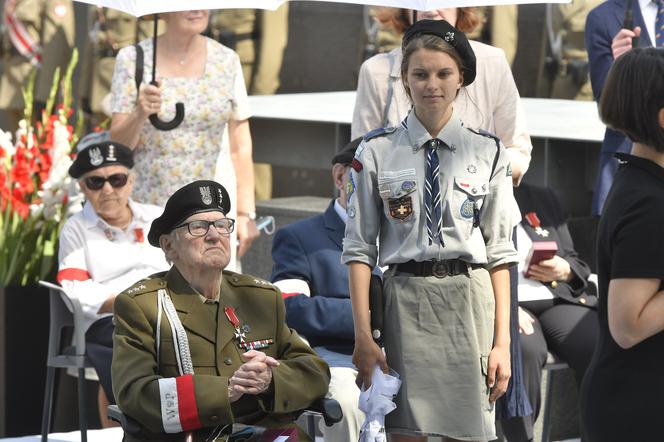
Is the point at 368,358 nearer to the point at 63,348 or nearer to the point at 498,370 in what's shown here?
the point at 498,370

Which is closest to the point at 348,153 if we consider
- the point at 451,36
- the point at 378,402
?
the point at 451,36

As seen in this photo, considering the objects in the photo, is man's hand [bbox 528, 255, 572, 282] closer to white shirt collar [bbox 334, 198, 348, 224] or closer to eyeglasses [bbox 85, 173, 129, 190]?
white shirt collar [bbox 334, 198, 348, 224]

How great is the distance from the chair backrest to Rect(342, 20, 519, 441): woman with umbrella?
1.95 m

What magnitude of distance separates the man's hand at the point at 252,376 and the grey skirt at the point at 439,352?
0.38 m

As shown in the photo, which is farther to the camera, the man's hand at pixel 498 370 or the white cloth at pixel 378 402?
the man's hand at pixel 498 370

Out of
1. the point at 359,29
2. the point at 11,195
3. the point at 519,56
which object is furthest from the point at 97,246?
the point at 359,29

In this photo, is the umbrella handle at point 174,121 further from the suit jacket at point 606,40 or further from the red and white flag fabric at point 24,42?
the red and white flag fabric at point 24,42

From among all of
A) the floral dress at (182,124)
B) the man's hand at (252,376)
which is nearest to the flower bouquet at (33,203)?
the floral dress at (182,124)

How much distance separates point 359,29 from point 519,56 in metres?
1.66

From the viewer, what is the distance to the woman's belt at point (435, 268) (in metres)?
4.14

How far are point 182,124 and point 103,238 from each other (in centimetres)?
59

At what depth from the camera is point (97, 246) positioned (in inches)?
233

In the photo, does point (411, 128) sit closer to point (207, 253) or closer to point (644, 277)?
point (207, 253)

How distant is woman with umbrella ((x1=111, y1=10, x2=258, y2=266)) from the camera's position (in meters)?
6.11
